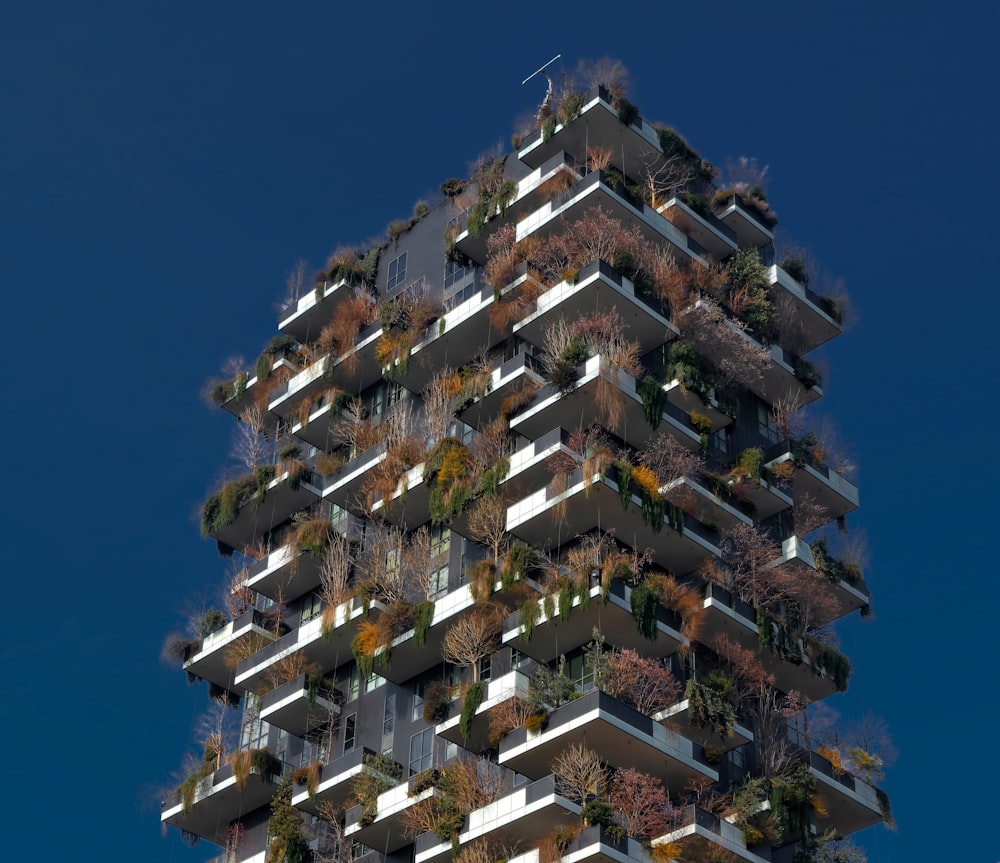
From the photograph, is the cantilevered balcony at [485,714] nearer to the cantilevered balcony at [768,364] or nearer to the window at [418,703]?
the window at [418,703]

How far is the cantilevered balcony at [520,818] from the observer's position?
61.5 meters

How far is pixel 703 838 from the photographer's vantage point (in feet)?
202

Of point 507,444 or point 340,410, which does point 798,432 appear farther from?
point 340,410

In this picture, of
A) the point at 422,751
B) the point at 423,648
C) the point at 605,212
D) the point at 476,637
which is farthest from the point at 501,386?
the point at 422,751

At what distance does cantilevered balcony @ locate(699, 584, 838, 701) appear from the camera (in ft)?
225

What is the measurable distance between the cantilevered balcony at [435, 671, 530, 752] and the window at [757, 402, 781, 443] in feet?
62.4

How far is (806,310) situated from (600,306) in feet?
40.3

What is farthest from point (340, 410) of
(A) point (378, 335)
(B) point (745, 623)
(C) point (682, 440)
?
(B) point (745, 623)

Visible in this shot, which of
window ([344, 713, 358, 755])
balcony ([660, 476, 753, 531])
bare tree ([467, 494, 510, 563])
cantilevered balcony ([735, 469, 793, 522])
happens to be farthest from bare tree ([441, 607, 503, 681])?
cantilevered balcony ([735, 469, 793, 522])

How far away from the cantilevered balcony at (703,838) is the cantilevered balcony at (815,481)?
1823 centimetres

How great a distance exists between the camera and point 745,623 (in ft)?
227

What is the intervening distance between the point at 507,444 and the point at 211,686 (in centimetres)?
1956

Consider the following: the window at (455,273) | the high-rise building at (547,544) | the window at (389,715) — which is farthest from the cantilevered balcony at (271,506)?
the window at (389,715)

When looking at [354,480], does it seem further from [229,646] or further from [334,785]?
[334,785]
